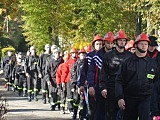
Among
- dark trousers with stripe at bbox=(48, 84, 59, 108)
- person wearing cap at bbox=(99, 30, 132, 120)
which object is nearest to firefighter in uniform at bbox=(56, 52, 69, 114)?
dark trousers with stripe at bbox=(48, 84, 59, 108)

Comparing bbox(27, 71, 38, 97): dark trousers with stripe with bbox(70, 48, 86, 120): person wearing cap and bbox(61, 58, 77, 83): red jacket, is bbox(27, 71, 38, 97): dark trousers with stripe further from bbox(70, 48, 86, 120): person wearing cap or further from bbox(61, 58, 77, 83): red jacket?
bbox(70, 48, 86, 120): person wearing cap

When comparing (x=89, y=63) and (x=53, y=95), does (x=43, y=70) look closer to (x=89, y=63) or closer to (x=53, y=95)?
(x=53, y=95)

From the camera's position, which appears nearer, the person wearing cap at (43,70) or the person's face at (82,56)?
the person's face at (82,56)

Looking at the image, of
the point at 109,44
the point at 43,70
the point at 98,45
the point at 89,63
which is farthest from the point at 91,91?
the point at 43,70

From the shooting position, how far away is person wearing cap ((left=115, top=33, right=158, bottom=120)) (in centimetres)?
896

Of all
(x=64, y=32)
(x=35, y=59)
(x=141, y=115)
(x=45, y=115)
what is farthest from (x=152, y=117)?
(x=64, y=32)

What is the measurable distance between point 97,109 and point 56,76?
584 cm

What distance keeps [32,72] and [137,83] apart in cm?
1237

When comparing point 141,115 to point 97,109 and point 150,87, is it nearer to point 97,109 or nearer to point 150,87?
point 150,87

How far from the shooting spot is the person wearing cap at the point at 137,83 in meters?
8.96

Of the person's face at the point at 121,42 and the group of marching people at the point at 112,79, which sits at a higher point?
the person's face at the point at 121,42

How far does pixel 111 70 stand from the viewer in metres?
10.6

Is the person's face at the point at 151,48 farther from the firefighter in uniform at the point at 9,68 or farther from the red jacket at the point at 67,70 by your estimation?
the firefighter in uniform at the point at 9,68

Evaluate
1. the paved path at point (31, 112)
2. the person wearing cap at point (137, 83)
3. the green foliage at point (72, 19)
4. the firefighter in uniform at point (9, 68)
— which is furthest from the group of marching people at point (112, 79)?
the green foliage at point (72, 19)
